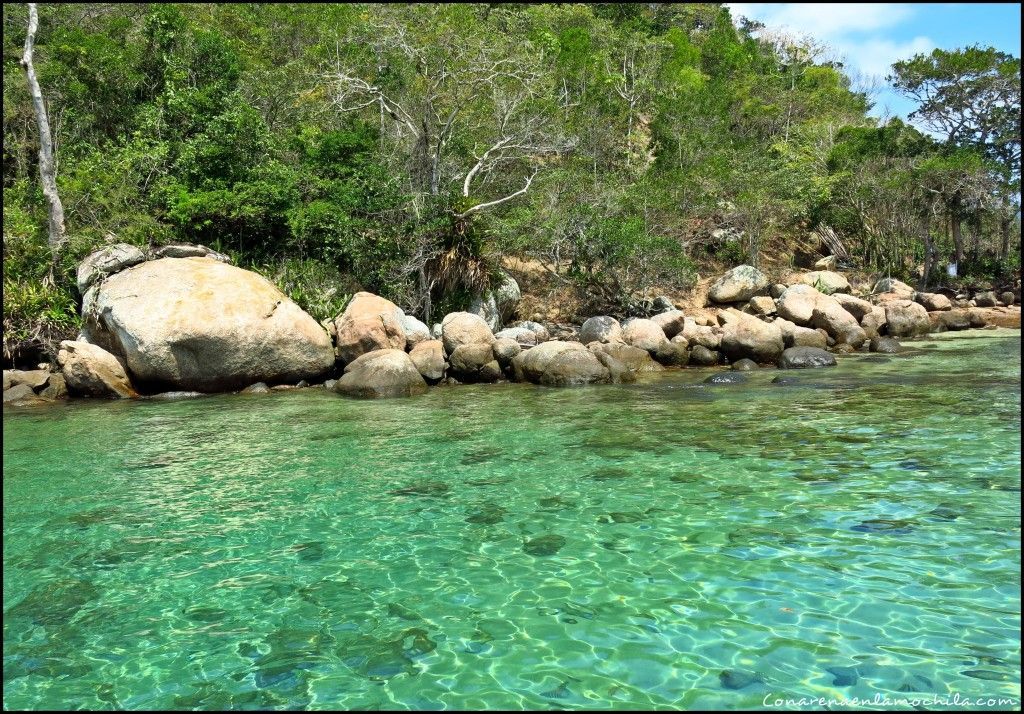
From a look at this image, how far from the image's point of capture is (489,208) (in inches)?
816

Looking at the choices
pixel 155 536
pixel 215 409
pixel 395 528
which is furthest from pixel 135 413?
pixel 395 528

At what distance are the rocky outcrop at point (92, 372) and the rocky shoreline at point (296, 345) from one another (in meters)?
0.03

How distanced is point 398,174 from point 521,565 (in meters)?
16.5

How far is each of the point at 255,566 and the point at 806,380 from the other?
1152cm

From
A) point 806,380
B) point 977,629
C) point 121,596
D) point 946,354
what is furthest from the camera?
point 946,354

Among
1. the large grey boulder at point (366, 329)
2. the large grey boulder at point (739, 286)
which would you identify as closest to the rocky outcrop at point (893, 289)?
the large grey boulder at point (739, 286)

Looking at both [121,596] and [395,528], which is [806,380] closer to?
[395,528]

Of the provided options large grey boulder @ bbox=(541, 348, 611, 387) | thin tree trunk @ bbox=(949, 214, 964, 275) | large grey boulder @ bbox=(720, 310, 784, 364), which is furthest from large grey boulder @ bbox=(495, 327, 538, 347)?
thin tree trunk @ bbox=(949, 214, 964, 275)

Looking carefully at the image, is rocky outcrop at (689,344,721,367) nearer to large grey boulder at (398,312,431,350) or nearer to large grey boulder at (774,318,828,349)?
large grey boulder at (774,318,828,349)

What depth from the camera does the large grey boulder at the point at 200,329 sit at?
46.1ft

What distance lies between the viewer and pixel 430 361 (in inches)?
603

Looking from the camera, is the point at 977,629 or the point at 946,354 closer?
the point at 977,629

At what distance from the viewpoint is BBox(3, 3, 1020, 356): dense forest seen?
1866cm

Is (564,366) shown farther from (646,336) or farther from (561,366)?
(646,336)
